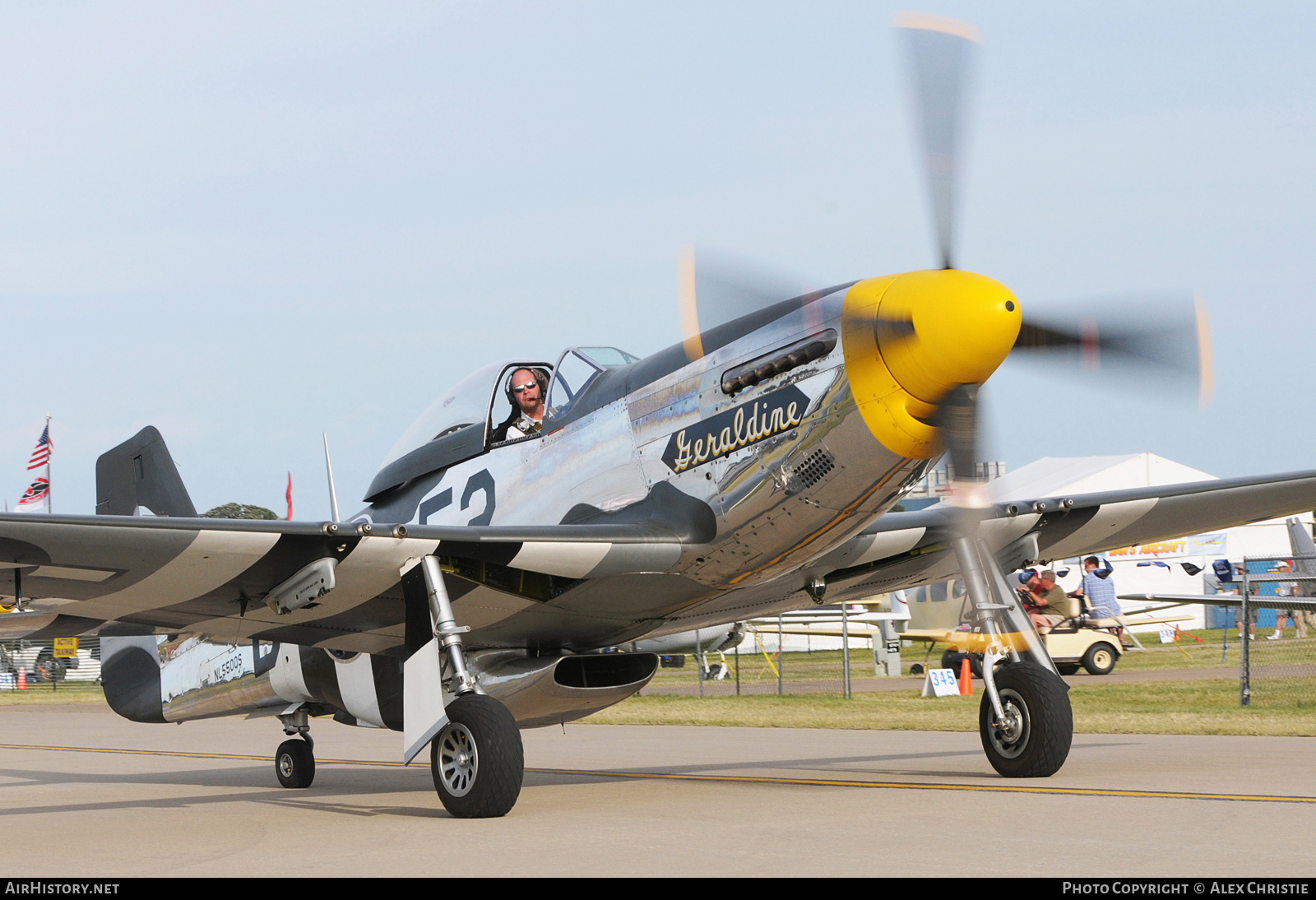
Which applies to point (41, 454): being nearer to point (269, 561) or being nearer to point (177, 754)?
point (177, 754)

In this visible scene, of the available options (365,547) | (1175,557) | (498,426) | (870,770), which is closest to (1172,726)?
(870,770)

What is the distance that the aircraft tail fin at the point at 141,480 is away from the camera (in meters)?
11.7

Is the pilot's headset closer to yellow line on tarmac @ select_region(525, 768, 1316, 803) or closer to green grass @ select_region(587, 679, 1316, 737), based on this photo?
yellow line on tarmac @ select_region(525, 768, 1316, 803)

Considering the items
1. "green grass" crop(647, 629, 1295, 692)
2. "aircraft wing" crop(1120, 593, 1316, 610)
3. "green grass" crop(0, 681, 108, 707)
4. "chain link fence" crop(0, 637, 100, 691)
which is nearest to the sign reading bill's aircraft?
"aircraft wing" crop(1120, 593, 1316, 610)

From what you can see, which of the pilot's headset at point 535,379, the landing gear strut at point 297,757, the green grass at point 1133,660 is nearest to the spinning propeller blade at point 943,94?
the pilot's headset at point 535,379

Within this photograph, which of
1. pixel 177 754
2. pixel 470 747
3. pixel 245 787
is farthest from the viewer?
pixel 177 754

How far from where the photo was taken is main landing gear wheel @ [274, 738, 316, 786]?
10.7 m

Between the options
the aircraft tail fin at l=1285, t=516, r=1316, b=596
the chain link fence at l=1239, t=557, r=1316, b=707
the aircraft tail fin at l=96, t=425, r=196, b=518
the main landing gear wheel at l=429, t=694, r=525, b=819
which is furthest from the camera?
the aircraft tail fin at l=1285, t=516, r=1316, b=596

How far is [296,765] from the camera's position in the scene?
10719 mm

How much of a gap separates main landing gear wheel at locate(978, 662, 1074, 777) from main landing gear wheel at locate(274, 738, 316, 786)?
17.7 ft

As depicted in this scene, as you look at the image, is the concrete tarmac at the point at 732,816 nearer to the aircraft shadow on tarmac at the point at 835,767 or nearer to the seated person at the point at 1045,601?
the aircraft shadow on tarmac at the point at 835,767

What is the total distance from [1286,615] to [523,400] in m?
33.4

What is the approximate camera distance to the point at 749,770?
1055 cm

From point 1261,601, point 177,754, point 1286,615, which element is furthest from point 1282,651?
point 177,754
